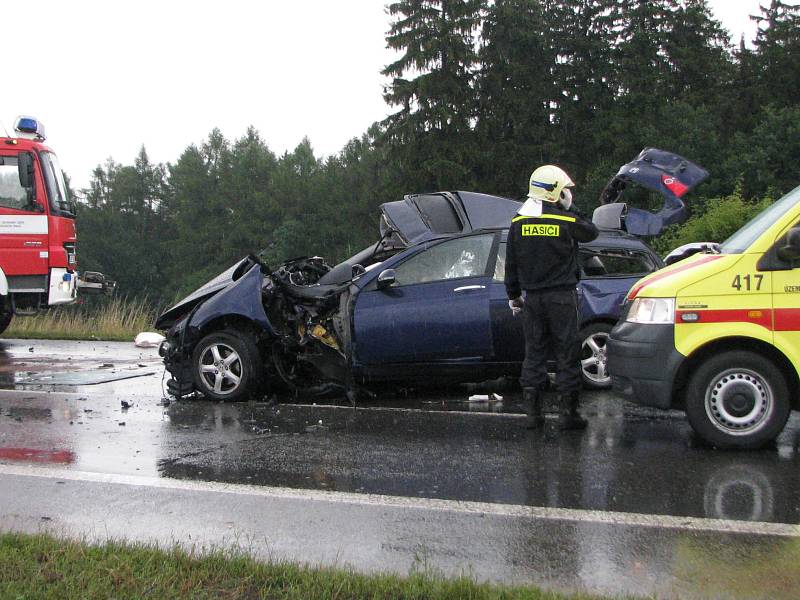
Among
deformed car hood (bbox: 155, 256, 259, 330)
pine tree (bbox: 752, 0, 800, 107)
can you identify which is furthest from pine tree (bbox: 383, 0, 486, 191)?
deformed car hood (bbox: 155, 256, 259, 330)

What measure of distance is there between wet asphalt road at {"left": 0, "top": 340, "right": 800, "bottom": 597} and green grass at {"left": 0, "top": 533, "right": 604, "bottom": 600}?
0.88ft

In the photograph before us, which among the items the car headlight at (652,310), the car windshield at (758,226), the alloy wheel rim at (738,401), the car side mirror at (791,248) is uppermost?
the car windshield at (758,226)

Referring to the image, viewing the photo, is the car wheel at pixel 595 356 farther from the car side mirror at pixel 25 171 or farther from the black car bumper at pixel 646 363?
the car side mirror at pixel 25 171

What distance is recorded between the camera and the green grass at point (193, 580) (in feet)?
10.9

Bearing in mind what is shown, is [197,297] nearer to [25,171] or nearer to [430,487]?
[430,487]

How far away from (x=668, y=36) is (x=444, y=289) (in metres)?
43.5

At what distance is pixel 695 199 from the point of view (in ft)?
116

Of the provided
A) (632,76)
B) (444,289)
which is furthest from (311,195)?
(444,289)

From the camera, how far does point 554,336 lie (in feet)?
21.0

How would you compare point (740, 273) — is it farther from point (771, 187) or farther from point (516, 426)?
point (771, 187)

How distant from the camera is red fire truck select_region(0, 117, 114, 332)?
13.6m

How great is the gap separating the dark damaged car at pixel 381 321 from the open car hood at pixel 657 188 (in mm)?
495

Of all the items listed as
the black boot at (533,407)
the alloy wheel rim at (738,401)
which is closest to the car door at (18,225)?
the black boot at (533,407)

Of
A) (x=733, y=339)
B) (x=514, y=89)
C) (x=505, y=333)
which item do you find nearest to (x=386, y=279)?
(x=505, y=333)
